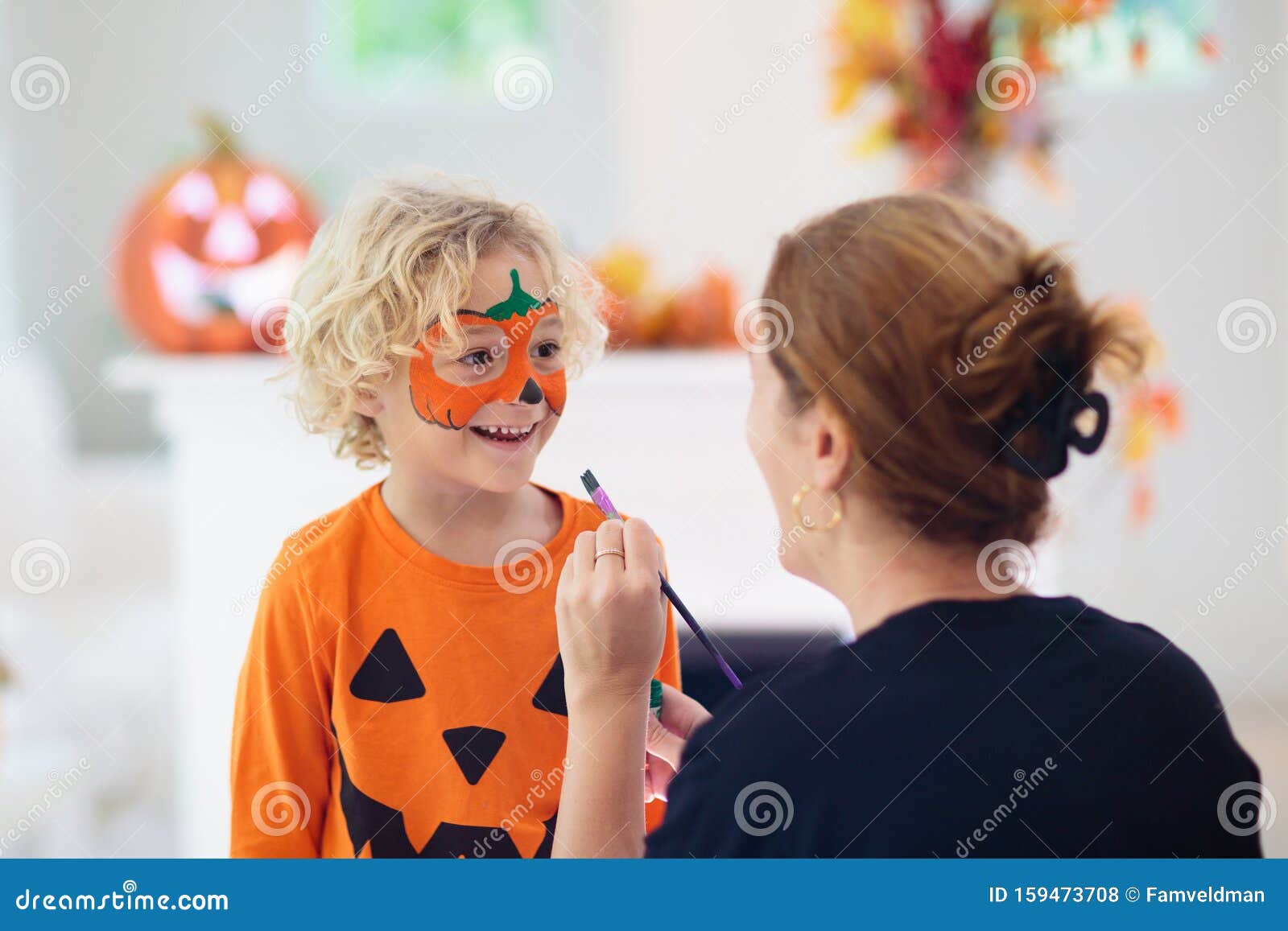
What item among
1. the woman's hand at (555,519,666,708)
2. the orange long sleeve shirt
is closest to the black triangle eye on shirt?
the orange long sleeve shirt

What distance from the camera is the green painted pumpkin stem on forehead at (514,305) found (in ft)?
2.63

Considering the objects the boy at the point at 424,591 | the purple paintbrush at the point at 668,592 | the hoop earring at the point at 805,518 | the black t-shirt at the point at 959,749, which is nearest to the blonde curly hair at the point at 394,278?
the boy at the point at 424,591

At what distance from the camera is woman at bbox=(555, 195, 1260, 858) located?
673 mm

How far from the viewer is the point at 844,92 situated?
1664mm

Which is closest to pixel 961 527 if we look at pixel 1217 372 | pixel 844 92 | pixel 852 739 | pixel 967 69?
pixel 852 739

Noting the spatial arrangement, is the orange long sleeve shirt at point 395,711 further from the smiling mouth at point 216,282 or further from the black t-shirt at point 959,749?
the smiling mouth at point 216,282

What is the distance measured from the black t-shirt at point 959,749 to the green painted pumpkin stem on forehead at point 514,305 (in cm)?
31

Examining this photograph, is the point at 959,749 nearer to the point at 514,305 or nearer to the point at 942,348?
the point at 942,348

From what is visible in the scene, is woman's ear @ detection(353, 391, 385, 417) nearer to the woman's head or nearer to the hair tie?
the woman's head

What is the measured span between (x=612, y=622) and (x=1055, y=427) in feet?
0.99
